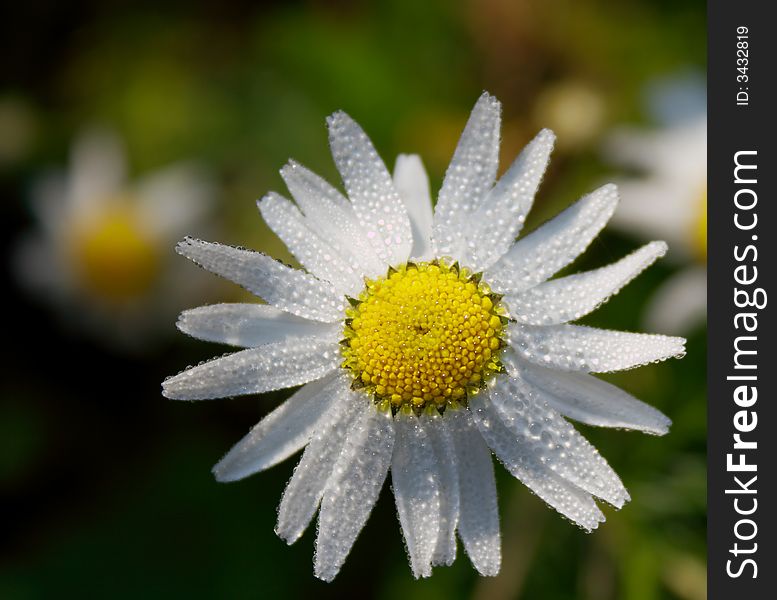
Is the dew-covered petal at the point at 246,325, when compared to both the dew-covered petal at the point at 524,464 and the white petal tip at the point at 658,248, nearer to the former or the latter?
the dew-covered petal at the point at 524,464

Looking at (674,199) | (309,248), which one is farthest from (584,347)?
(674,199)

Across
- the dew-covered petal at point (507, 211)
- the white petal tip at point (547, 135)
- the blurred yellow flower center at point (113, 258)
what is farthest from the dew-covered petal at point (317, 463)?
the blurred yellow flower center at point (113, 258)

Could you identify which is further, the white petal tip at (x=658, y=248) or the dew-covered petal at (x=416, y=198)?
the dew-covered petal at (x=416, y=198)

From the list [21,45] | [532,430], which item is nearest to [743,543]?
[532,430]

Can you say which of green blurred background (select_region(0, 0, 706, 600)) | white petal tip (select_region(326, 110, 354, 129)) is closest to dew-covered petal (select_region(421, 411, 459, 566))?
white petal tip (select_region(326, 110, 354, 129))

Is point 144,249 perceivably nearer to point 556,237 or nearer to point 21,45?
point 21,45
